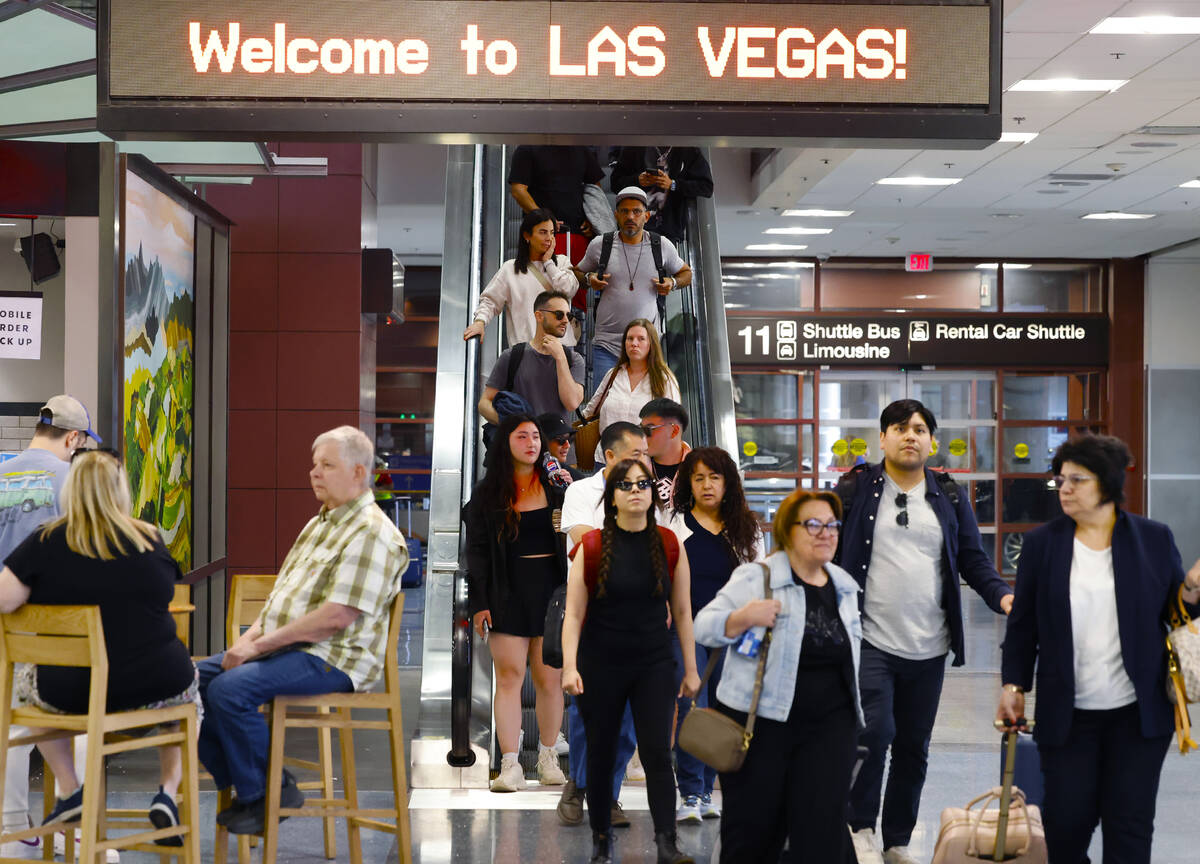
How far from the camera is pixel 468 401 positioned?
845 centimetres

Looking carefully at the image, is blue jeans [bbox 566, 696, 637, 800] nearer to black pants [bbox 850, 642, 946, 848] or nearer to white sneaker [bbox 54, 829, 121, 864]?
black pants [bbox 850, 642, 946, 848]

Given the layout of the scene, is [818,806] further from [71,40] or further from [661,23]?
[71,40]

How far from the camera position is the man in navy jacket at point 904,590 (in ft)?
16.2

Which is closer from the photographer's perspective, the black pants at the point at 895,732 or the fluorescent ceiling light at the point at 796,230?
the black pants at the point at 895,732

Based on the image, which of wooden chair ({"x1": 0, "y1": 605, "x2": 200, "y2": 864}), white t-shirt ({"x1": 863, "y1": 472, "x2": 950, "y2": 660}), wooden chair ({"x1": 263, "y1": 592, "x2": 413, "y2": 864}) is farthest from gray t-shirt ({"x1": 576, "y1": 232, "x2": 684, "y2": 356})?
wooden chair ({"x1": 0, "y1": 605, "x2": 200, "y2": 864})

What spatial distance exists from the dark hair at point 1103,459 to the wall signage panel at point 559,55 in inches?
43.5

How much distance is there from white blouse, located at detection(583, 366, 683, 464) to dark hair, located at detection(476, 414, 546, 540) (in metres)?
1.10

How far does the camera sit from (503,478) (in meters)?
5.88

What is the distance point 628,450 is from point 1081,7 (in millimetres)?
4679

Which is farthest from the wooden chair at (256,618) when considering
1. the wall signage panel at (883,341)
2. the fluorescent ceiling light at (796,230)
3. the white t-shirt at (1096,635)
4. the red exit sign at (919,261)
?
the red exit sign at (919,261)

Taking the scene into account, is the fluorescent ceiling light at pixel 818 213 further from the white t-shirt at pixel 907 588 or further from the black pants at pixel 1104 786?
the black pants at pixel 1104 786

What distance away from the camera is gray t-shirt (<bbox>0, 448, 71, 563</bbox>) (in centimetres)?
555

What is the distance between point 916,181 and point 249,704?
10985mm

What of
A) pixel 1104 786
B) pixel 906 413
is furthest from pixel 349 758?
pixel 1104 786
